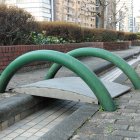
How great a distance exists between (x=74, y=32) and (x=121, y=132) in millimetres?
10930

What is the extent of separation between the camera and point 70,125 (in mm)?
4008

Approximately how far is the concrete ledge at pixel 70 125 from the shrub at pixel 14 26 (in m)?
4.56

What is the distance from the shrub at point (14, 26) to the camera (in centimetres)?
894

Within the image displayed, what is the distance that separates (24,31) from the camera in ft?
31.6

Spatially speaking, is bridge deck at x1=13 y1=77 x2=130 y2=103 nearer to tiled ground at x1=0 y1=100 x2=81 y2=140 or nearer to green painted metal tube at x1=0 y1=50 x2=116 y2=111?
green painted metal tube at x1=0 y1=50 x2=116 y2=111

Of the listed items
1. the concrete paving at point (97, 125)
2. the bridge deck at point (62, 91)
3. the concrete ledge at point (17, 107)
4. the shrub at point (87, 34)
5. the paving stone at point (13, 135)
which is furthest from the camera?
the shrub at point (87, 34)

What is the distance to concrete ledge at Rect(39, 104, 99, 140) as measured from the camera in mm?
3605

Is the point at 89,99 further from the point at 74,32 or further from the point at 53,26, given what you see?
the point at 74,32

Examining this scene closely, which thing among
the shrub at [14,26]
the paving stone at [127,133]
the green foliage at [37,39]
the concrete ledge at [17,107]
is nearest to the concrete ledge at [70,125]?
the paving stone at [127,133]

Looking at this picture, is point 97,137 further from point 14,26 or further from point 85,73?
point 14,26

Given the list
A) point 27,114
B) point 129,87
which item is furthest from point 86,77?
point 129,87

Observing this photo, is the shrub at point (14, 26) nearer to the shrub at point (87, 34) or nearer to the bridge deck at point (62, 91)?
the bridge deck at point (62, 91)

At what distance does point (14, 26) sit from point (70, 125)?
18.5 feet

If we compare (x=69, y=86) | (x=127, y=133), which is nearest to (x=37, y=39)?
(x=69, y=86)
